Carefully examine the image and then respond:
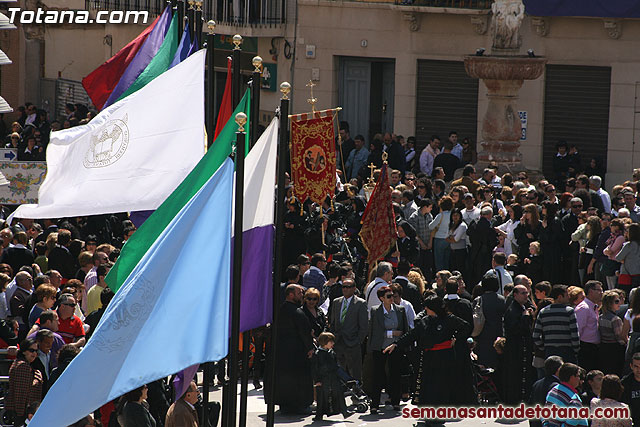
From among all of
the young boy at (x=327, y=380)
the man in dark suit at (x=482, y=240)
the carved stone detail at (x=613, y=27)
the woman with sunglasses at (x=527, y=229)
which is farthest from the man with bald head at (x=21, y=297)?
the carved stone detail at (x=613, y=27)

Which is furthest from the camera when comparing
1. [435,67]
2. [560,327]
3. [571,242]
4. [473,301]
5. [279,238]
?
[435,67]

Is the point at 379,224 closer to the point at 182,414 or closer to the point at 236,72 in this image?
the point at 236,72

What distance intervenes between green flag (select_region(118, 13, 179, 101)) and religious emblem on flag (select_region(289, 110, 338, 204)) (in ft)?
6.88

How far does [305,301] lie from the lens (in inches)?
535

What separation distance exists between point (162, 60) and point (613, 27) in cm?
1485

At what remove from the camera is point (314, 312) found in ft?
44.7

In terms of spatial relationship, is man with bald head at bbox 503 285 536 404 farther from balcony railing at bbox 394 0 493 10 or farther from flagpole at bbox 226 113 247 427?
balcony railing at bbox 394 0 493 10

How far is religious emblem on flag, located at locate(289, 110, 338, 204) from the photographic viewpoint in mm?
15625

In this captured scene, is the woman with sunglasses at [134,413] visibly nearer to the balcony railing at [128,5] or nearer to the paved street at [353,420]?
the paved street at [353,420]

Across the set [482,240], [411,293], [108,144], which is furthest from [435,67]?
[108,144]

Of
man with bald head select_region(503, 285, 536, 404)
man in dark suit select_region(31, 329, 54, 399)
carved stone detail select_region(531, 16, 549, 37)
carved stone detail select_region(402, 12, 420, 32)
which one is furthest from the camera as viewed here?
carved stone detail select_region(402, 12, 420, 32)

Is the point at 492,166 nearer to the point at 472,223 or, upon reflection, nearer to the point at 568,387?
the point at 472,223

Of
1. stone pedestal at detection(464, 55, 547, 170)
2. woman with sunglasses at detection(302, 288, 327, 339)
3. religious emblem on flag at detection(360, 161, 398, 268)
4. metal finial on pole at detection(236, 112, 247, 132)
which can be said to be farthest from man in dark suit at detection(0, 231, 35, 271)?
stone pedestal at detection(464, 55, 547, 170)

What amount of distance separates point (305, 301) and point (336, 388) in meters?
1.01
